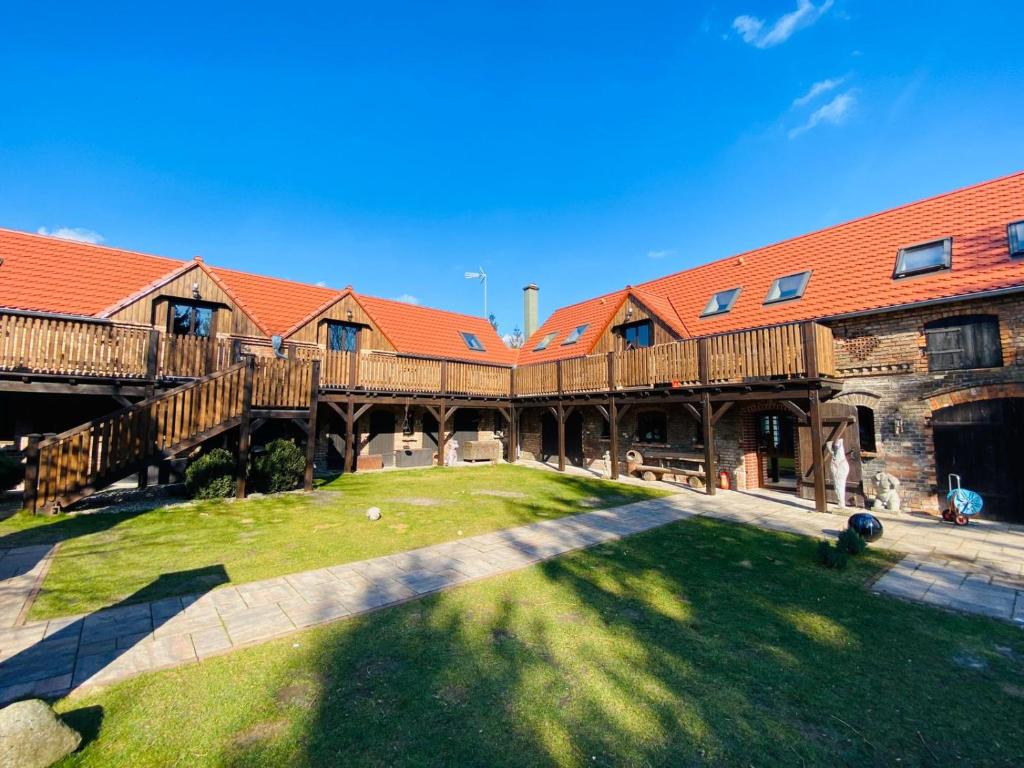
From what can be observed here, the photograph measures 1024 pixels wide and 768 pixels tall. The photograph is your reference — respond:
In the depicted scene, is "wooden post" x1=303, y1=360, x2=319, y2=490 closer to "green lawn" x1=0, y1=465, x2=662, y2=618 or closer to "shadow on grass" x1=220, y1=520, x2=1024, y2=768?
"green lawn" x1=0, y1=465, x2=662, y2=618

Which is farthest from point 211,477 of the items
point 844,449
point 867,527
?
point 844,449

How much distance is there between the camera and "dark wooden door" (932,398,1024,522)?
916cm

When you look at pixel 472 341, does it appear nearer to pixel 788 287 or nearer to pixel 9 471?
pixel 788 287

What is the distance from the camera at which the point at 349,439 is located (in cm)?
1534

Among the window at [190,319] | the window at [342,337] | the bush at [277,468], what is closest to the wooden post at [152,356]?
the bush at [277,468]

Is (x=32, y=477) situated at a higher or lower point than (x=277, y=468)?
higher

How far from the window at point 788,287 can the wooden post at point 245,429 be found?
1513cm

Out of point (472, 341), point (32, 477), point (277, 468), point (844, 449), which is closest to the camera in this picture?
point (32, 477)

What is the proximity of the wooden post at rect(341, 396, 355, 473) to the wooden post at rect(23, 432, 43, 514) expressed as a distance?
7.69 meters

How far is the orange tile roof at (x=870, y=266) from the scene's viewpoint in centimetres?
1021

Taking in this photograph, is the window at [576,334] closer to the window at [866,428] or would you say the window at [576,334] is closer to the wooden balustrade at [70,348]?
the window at [866,428]

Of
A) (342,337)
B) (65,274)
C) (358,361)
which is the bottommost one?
(358,361)

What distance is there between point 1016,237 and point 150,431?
1953cm

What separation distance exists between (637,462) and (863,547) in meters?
8.91
